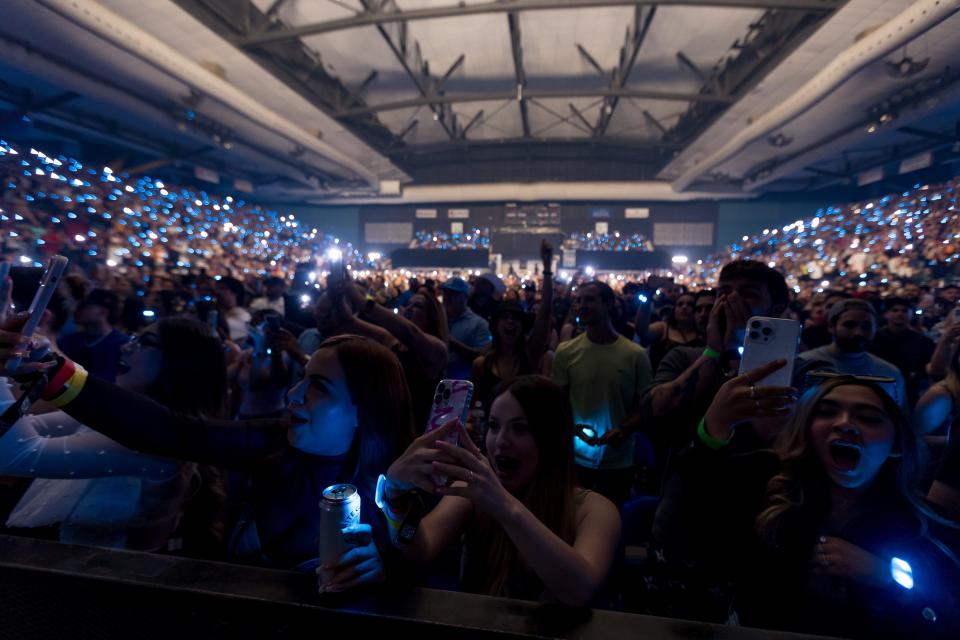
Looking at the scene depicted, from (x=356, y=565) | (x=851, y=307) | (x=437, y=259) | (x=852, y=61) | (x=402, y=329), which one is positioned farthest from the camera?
(x=437, y=259)

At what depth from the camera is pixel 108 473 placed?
1.63 metres

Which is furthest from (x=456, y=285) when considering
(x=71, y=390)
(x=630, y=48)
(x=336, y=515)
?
(x=630, y=48)

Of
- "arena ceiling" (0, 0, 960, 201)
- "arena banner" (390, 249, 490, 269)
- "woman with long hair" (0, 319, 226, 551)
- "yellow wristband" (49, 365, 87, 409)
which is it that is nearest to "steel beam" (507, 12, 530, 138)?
"arena ceiling" (0, 0, 960, 201)

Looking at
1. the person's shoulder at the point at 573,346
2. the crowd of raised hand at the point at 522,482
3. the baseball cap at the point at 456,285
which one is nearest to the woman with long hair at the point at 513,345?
the person's shoulder at the point at 573,346

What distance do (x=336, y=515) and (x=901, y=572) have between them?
138 cm

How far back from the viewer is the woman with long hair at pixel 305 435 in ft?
4.92

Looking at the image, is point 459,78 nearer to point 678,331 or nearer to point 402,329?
point 678,331

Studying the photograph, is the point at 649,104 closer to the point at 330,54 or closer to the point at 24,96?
the point at 330,54

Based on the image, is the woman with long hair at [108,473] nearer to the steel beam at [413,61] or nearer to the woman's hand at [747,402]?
the woman's hand at [747,402]

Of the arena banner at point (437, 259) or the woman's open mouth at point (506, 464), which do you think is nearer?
the woman's open mouth at point (506, 464)

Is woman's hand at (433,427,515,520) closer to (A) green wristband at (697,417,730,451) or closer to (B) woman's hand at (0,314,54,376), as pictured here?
(A) green wristband at (697,417,730,451)

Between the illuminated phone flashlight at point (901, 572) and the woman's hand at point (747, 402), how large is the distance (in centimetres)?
49

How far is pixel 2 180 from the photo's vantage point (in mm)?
7605

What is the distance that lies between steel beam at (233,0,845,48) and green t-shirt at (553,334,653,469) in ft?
24.3
